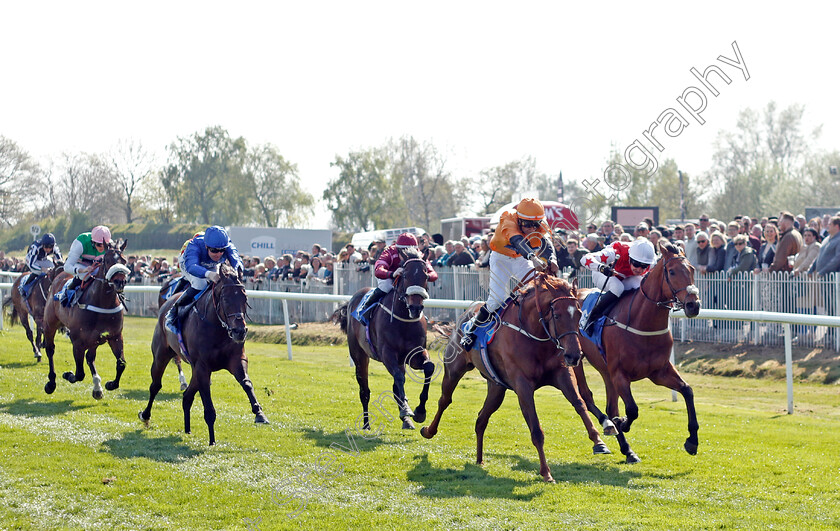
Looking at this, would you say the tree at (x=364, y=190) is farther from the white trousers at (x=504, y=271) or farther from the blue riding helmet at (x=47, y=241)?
the white trousers at (x=504, y=271)

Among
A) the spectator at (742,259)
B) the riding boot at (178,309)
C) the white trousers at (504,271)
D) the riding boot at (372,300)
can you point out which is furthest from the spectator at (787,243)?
the riding boot at (178,309)

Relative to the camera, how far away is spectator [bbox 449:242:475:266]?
Result: 16.7 metres

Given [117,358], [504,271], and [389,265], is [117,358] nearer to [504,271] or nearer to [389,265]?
[389,265]

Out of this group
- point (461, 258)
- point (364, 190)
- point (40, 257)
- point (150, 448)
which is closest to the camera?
point (150, 448)

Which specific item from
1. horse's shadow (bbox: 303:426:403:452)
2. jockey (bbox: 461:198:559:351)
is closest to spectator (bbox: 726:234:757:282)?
jockey (bbox: 461:198:559:351)

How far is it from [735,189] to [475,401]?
40.1 metres

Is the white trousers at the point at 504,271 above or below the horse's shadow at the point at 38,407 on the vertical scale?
above

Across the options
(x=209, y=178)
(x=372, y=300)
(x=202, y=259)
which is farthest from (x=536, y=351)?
(x=209, y=178)

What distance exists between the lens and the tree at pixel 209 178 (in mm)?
58312

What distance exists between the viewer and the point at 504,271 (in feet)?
24.5

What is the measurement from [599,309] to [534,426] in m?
1.90

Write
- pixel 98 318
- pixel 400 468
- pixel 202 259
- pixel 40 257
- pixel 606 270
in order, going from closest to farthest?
pixel 400 468
pixel 606 270
pixel 202 259
pixel 98 318
pixel 40 257

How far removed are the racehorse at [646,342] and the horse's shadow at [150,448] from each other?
11.9 feet

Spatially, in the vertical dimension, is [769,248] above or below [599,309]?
above
